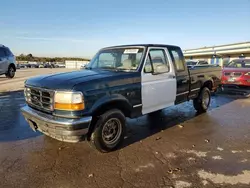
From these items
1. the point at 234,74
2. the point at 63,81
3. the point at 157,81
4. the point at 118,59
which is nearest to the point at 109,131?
the point at 63,81

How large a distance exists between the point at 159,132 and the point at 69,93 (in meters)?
2.63

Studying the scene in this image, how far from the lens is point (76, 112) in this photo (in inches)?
136

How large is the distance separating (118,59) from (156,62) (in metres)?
0.85

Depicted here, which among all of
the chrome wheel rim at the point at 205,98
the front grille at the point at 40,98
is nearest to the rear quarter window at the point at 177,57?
the chrome wheel rim at the point at 205,98

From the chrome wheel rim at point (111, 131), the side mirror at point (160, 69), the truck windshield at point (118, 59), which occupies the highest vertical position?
the truck windshield at point (118, 59)

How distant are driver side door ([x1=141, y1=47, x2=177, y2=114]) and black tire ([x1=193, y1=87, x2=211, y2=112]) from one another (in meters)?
1.78

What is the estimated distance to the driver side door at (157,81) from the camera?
4.55m

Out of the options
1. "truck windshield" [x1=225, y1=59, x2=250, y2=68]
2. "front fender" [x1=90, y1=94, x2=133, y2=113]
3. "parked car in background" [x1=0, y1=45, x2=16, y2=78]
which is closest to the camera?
"front fender" [x1=90, y1=94, x2=133, y2=113]

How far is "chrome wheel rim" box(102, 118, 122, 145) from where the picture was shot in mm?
3979

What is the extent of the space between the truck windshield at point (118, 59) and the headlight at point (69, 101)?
4.86ft

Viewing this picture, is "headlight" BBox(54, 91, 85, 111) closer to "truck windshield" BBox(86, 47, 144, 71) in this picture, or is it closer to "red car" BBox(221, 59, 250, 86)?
"truck windshield" BBox(86, 47, 144, 71)

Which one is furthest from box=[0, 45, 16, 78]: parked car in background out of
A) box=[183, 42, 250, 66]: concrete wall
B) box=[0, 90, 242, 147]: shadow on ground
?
box=[183, 42, 250, 66]: concrete wall

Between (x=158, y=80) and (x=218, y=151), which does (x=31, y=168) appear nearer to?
(x=158, y=80)

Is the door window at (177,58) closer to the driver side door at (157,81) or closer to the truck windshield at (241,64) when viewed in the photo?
the driver side door at (157,81)
